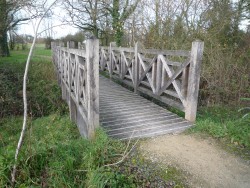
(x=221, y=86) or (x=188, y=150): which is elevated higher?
(x=221, y=86)

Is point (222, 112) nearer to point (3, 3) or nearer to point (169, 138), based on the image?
point (169, 138)

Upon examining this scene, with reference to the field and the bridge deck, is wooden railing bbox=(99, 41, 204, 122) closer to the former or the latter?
the bridge deck

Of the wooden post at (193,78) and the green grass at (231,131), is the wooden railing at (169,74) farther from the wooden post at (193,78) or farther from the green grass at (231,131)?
the green grass at (231,131)

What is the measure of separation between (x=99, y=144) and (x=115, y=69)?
600 centimetres

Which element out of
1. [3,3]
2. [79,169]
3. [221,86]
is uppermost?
[3,3]

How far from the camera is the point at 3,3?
35.7 ft

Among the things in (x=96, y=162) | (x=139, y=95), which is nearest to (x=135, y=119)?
(x=96, y=162)

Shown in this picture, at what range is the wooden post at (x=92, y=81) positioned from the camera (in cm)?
355

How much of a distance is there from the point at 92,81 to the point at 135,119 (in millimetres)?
1416

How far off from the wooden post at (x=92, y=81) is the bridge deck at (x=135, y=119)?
0.32m

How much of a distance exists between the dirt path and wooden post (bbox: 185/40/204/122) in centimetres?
76

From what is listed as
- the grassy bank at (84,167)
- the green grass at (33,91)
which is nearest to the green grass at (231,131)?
the grassy bank at (84,167)

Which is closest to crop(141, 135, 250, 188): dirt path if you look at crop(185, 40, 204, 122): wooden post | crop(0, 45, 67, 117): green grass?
crop(185, 40, 204, 122): wooden post

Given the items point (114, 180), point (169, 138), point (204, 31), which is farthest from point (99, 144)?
point (204, 31)
